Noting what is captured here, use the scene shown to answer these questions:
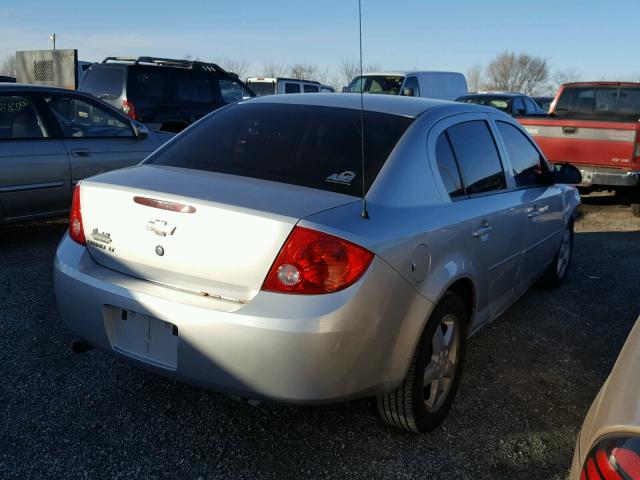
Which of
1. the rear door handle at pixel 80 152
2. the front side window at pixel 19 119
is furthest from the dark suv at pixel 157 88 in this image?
the front side window at pixel 19 119

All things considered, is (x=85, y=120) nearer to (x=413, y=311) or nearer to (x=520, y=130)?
(x=520, y=130)

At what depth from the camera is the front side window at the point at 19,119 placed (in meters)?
5.52

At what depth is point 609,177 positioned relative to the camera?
8.04 metres

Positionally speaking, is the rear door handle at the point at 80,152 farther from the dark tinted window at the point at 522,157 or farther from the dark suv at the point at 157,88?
the dark suv at the point at 157,88

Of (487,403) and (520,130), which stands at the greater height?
(520,130)

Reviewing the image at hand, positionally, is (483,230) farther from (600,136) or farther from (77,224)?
(600,136)

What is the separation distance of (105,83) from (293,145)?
8395 mm

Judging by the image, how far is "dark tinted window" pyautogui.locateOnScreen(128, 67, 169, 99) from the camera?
10.1m

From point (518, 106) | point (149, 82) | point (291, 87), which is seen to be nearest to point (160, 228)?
point (149, 82)

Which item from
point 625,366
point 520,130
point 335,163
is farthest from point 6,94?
point 625,366

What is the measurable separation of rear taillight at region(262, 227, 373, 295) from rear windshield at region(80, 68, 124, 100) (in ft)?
28.8

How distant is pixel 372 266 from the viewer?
2.30 metres

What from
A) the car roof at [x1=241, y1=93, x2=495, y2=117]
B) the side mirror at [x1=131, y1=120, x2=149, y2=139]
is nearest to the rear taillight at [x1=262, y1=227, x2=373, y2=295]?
the car roof at [x1=241, y1=93, x2=495, y2=117]

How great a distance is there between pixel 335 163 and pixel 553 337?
2260mm
